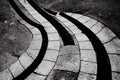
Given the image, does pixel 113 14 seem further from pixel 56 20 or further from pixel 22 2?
pixel 22 2

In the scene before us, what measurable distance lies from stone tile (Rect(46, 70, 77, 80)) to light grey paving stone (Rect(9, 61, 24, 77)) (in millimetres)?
676

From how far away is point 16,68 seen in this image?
264 cm

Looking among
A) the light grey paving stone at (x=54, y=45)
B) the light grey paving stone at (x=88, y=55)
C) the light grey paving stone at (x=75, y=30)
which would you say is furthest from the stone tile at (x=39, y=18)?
the light grey paving stone at (x=88, y=55)

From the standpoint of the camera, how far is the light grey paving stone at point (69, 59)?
247 centimetres

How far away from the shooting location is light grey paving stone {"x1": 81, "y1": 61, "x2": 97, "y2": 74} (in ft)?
7.67

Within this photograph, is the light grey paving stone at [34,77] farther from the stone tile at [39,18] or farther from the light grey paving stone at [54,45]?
the stone tile at [39,18]

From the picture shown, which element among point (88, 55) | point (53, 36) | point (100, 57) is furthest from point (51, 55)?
point (100, 57)

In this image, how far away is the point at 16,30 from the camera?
3.76 meters

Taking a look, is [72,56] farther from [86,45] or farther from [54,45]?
[54,45]

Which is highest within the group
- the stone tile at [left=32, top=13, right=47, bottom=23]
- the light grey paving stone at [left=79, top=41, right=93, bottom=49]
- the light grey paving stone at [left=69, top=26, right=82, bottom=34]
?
the stone tile at [left=32, top=13, right=47, bottom=23]

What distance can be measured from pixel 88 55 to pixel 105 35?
2.74ft

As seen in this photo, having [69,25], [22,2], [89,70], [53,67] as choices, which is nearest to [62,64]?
[53,67]

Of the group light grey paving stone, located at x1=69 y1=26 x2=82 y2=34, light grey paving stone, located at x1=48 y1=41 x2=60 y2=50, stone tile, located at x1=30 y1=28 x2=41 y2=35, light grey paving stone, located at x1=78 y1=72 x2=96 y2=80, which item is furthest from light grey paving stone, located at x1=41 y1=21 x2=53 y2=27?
light grey paving stone, located at x1=78 y1=72 x2=96 y2=80

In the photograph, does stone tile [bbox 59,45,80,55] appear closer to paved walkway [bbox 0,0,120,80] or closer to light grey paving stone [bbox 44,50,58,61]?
paved walkway [bbox 0,0,120,80]
